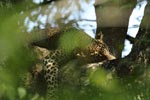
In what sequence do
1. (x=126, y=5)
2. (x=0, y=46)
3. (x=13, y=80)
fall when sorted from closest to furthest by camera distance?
1. (x=0, y=46)
2. (x=13, y=80)
3. (x=126, y=5)

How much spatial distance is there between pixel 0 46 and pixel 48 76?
2372 mm

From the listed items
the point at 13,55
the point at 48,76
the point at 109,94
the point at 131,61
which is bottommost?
the point at 48,76

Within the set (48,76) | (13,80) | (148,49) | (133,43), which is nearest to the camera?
(13,80)

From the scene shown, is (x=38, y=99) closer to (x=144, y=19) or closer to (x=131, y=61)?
(x=144, y=19)

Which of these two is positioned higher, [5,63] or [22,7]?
[22,7]

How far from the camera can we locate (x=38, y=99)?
1.23 m

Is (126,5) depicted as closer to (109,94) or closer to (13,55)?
(109,94)

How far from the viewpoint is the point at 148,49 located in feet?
5.38

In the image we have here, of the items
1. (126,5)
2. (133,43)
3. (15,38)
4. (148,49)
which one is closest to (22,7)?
(15,38)

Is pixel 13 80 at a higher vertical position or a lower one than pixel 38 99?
higher

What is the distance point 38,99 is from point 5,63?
0.53 meters

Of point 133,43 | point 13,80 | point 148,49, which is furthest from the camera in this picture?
point 133,43

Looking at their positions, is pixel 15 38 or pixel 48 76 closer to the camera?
pixel 15 38

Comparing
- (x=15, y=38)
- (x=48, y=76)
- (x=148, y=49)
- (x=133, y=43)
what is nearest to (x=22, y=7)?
(x=15, y=38)
